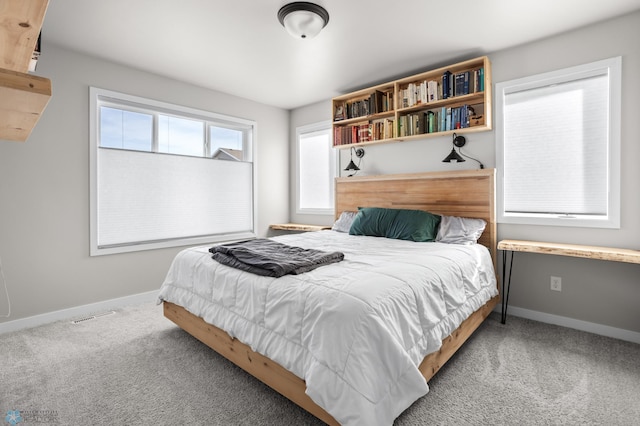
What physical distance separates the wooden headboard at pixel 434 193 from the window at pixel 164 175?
1.51 m

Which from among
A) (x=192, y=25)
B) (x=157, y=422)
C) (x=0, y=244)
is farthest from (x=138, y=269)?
(x=192, y=25)

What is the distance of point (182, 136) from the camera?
392 cm

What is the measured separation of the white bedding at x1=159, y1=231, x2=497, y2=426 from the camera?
4.47 feet

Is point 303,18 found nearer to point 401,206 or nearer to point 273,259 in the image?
point 273,259

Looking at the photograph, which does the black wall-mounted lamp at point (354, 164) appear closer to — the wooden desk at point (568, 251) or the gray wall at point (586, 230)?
the gray wall at point (586, 230)

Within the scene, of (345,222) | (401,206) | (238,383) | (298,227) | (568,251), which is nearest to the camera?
(238,383)

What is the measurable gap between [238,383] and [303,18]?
250 cm

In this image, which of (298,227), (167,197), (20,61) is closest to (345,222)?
(298,227)

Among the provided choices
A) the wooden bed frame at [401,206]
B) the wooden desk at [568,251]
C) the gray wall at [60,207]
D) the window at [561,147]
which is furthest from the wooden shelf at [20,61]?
the window at [561,147]

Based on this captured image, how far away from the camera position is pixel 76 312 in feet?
10.1

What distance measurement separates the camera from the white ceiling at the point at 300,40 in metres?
2.38

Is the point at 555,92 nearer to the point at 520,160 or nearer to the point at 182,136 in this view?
the point at 520,160

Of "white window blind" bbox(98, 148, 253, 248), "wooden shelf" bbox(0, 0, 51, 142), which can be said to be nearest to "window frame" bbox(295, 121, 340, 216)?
"white window blind" bbox(98, 148, 253, 248)

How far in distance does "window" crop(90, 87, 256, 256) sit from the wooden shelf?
276 centimetres
